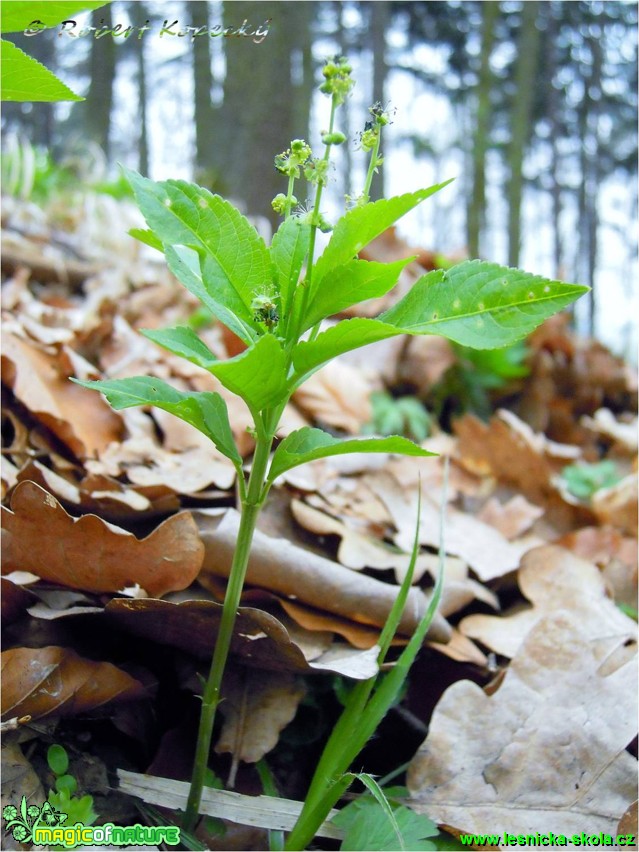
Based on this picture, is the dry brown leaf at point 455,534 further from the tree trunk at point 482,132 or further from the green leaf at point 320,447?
the tree trunk at point 482,132

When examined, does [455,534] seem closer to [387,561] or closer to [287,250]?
[387,561]

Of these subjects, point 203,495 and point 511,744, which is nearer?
point 511,744

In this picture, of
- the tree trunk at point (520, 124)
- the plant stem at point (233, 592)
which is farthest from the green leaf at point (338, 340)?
the tree trunk at point (520, 124)

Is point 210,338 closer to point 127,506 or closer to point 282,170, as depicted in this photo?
point 127,506

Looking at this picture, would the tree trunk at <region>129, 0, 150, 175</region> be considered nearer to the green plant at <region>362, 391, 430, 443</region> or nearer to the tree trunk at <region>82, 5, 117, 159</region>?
the tree trunk at <region>82, 5, 117, 159</region>

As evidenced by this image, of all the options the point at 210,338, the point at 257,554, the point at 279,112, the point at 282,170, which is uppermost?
the point at 279,112

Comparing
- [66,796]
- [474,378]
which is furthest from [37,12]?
[474,378]

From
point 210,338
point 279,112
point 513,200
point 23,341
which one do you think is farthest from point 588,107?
point 23,341
